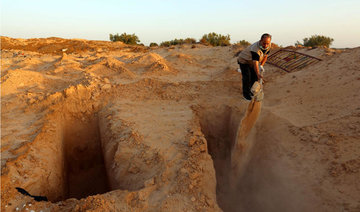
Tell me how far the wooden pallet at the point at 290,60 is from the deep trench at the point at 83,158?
5315 mm

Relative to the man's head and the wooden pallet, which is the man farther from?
the wooden pallet

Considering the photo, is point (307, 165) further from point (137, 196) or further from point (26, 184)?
point (26, 184)

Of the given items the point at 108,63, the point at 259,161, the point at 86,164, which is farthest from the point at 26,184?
the point at 108,63

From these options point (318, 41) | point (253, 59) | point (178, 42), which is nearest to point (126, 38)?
point (178, 42)

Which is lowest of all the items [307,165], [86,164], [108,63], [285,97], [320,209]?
[86,164]

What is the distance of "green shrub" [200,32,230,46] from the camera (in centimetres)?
1553

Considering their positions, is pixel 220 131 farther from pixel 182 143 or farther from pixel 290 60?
pixel 290 60

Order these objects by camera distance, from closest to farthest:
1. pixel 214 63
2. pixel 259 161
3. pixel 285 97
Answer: pixel 259 161 → pixel 285 97 → pixel 214 63

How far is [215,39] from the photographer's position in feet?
52.1

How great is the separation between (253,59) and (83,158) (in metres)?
3.60

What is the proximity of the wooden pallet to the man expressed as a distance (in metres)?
2.47

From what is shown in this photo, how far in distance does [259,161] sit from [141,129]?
1.88 metres

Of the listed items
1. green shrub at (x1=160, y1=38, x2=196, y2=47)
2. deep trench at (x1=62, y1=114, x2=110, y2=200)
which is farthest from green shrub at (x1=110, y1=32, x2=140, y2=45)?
deep trench at (x1=62, y1=114, x2=110, y2=200)

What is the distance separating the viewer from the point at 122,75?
5.85 m
